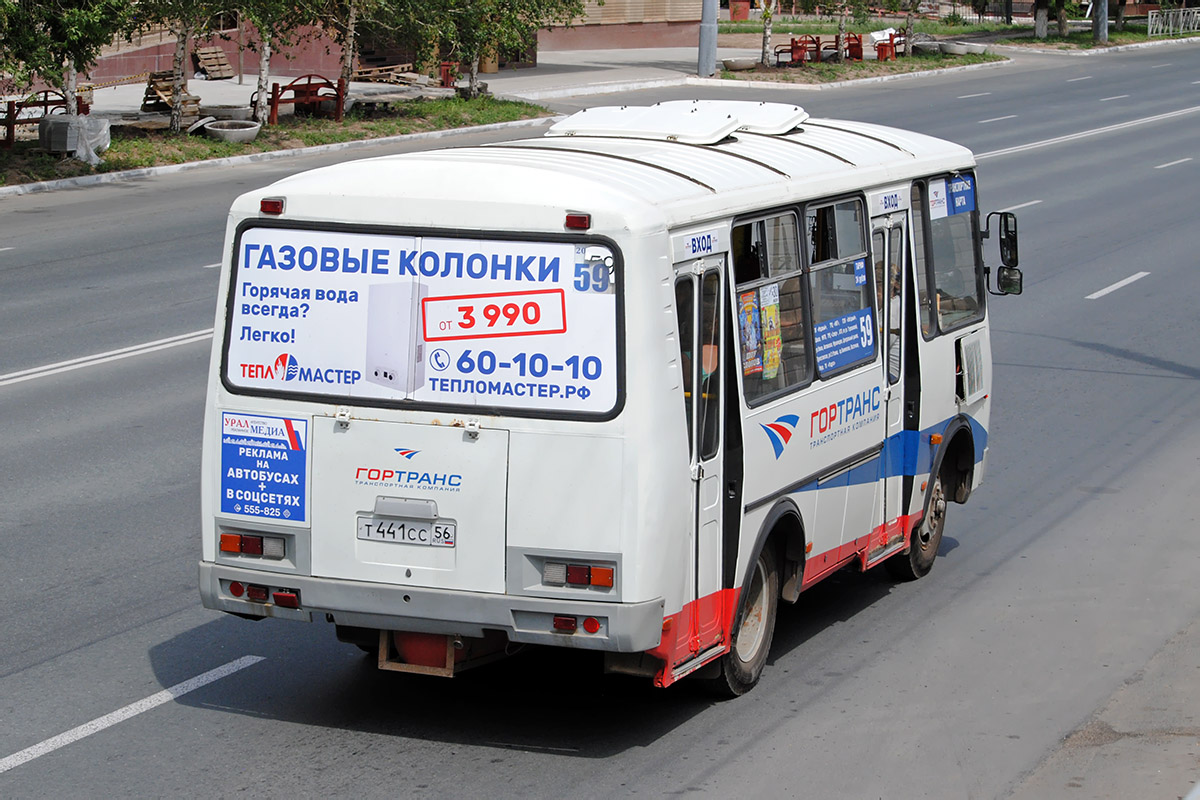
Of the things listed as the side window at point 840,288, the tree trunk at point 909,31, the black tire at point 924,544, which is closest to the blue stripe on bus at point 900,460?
the black tire at point 924,544

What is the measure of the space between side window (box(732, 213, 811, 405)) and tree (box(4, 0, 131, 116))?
18.9 metres

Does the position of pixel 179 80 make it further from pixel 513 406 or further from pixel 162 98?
pixel 513 406

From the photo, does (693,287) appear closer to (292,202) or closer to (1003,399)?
(292,202)

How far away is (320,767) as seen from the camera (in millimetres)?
6242

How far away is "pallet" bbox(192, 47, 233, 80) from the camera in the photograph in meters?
44.5

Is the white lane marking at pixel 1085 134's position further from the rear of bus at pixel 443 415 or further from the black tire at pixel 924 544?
the rear of bus at pixel 443 415

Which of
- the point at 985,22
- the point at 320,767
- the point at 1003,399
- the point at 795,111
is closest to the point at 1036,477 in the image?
the point at 1003,399

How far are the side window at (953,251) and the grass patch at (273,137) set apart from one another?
63.5 feet

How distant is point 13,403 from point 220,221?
10268mm

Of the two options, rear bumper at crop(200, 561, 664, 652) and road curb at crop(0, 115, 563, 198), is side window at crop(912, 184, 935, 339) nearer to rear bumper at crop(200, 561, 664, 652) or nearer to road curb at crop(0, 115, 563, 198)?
rear bumper at crop(200, 561, 664, 652)

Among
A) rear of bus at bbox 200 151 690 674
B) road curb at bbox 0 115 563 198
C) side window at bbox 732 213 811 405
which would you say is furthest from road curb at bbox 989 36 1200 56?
rear of bus at bbox 200 151 690 674

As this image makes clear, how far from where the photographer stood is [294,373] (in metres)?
6.50

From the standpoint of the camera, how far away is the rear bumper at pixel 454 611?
6.08 m

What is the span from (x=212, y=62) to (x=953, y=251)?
38883 mm
